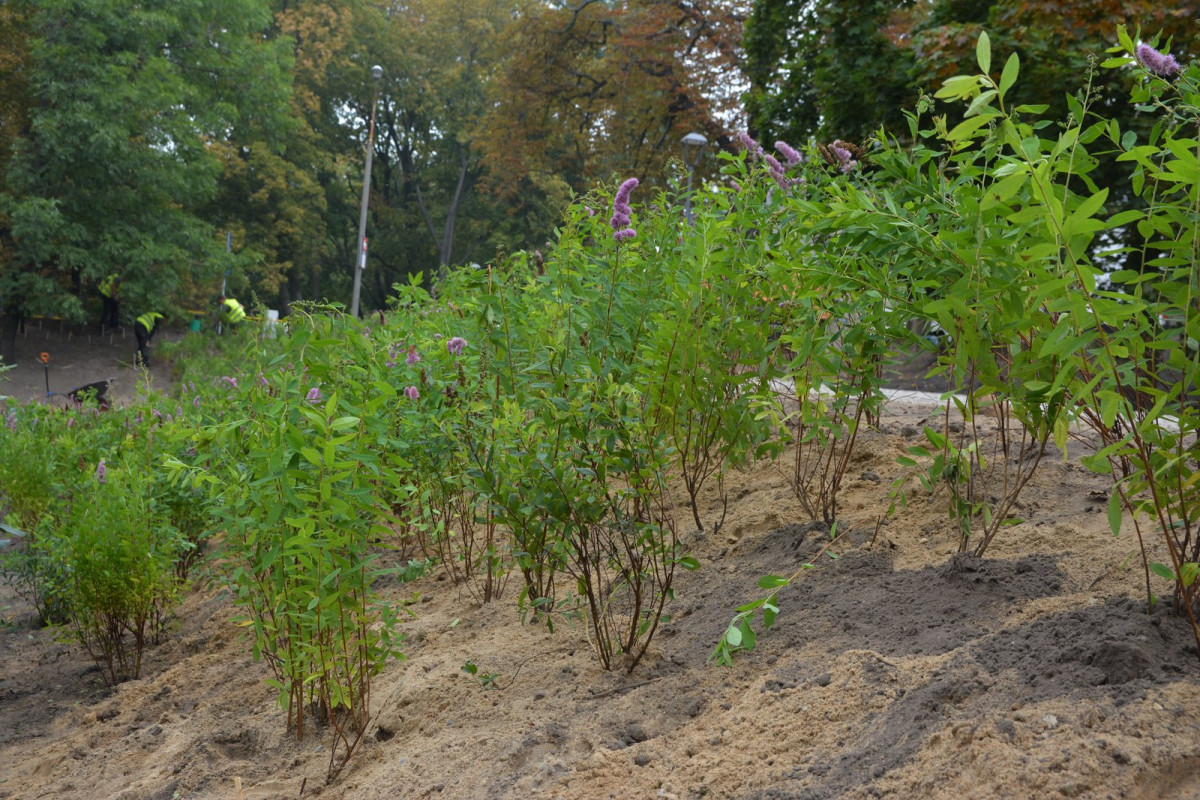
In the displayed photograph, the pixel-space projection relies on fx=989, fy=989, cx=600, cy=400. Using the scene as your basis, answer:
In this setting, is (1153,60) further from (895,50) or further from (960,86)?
(895,50)

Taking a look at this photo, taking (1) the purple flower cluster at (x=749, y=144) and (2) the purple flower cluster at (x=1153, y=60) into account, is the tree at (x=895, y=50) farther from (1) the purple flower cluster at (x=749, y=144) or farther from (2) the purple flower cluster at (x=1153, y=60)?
(2) the purple flower cluster at (x=1153, y=60)

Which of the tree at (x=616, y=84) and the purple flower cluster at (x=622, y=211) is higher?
the tree at (x=616, y=84)

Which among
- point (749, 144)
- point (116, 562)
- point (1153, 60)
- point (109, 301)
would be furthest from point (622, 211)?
point (109, 301)

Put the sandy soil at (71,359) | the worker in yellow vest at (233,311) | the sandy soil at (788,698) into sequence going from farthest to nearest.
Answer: the sandy soil at (71,359)
the worker in yellow vest at (233,311)
the sandy soil at (788,698)

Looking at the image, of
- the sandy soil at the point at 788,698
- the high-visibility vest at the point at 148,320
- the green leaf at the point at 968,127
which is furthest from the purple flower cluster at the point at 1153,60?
the high-visibility vest at the point at 148,320

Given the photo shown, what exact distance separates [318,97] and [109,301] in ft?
49.0

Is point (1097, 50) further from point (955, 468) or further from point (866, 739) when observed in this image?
point (866, 739)

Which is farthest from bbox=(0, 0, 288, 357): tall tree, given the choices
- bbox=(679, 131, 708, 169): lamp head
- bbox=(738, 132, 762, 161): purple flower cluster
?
bbox=(738, 132, 762, 161): purple flower cluster

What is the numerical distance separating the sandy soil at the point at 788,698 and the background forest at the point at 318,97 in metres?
6.70

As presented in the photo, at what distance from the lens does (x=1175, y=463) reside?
78.9 inches

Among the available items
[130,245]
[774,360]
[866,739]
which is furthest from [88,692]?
[130,245]

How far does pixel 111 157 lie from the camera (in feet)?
80.3

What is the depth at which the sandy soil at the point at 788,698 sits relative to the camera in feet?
6.33

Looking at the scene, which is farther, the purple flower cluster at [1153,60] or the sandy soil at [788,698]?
the purple flower cluster at [1153,60]
